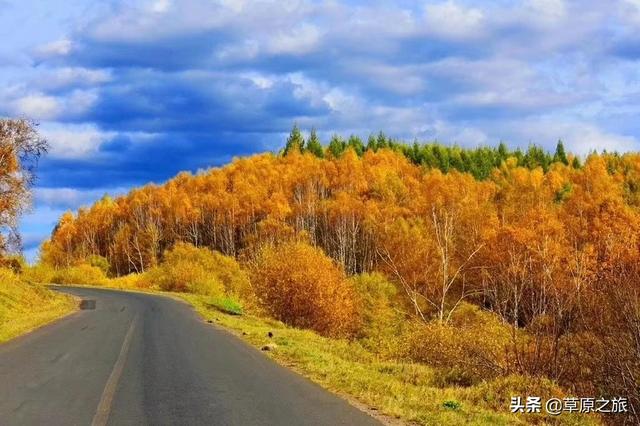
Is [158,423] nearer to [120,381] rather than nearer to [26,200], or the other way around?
[120,381]

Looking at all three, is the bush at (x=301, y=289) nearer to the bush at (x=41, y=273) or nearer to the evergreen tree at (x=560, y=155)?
the bush at (x=41, y=273)

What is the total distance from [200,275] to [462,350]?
48607 millimetres

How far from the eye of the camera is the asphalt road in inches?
406

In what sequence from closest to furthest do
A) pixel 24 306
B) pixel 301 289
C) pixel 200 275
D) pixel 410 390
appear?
pixel 410 390
pixel 24 306
pixel 301 289
pixel 200 275

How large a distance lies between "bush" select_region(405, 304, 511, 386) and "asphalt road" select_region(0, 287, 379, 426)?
5.35 metres

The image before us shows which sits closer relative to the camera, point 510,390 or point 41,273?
point 510,390

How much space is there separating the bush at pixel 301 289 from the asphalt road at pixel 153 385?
47.6 feet

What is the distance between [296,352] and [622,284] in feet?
29.3

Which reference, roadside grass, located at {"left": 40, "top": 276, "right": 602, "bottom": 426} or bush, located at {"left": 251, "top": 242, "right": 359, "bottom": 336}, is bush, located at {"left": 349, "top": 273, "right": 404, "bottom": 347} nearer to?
bush, located at {"left": 251, "top": 242, "right": 359, "bottom": 336}

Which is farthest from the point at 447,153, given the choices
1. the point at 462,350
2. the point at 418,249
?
the point at 462,350

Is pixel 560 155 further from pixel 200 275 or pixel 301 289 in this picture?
pixel 301 289

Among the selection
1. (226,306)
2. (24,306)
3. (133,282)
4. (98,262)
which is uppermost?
(98,262)

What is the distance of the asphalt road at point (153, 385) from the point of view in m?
10.3

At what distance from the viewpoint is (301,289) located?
124 ft
